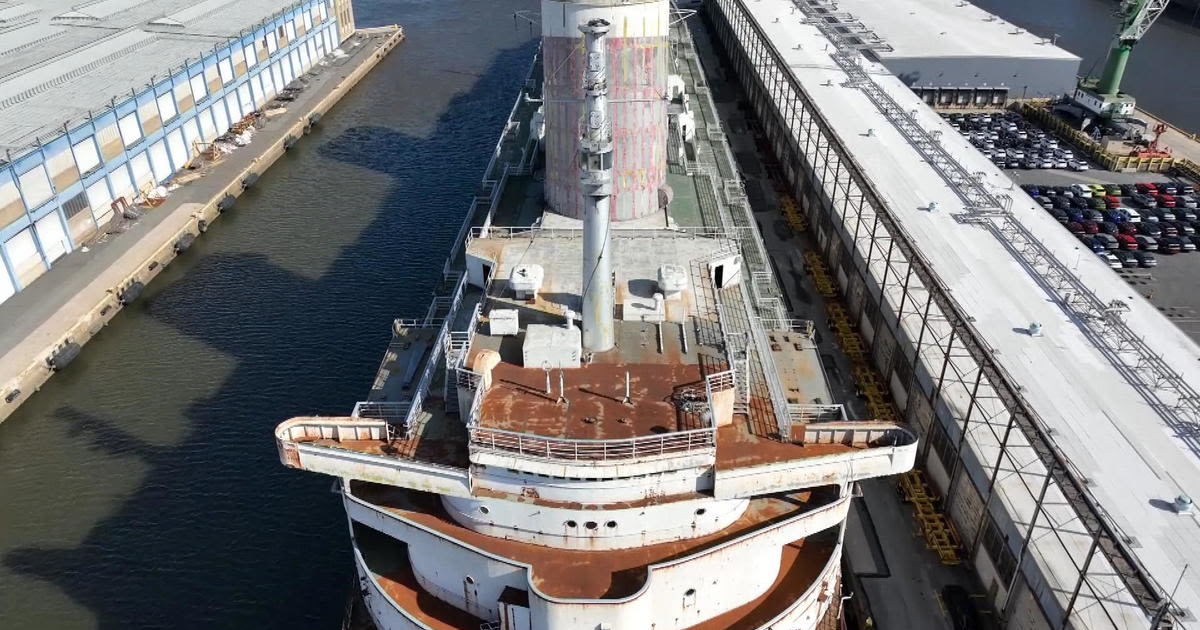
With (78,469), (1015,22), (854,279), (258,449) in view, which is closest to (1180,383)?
(854,279)

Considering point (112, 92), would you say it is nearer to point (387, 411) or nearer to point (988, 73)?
point (387, 411)

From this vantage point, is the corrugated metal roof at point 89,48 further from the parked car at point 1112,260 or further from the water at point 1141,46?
the water at point 1141,46

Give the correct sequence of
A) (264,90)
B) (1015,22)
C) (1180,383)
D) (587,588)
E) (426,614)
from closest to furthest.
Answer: (587,588) < (426,614) < (1180,383) < (264,90) < (1015,22)

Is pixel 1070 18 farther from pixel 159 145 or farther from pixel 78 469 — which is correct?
pixel 78 469

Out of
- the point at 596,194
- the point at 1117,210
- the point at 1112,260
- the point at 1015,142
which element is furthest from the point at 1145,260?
the point at 596,194

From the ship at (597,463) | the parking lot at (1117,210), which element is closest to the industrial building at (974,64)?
the parking lot at (1117,210)

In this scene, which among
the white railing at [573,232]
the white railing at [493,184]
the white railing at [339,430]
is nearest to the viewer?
the white railing at [339,430]
